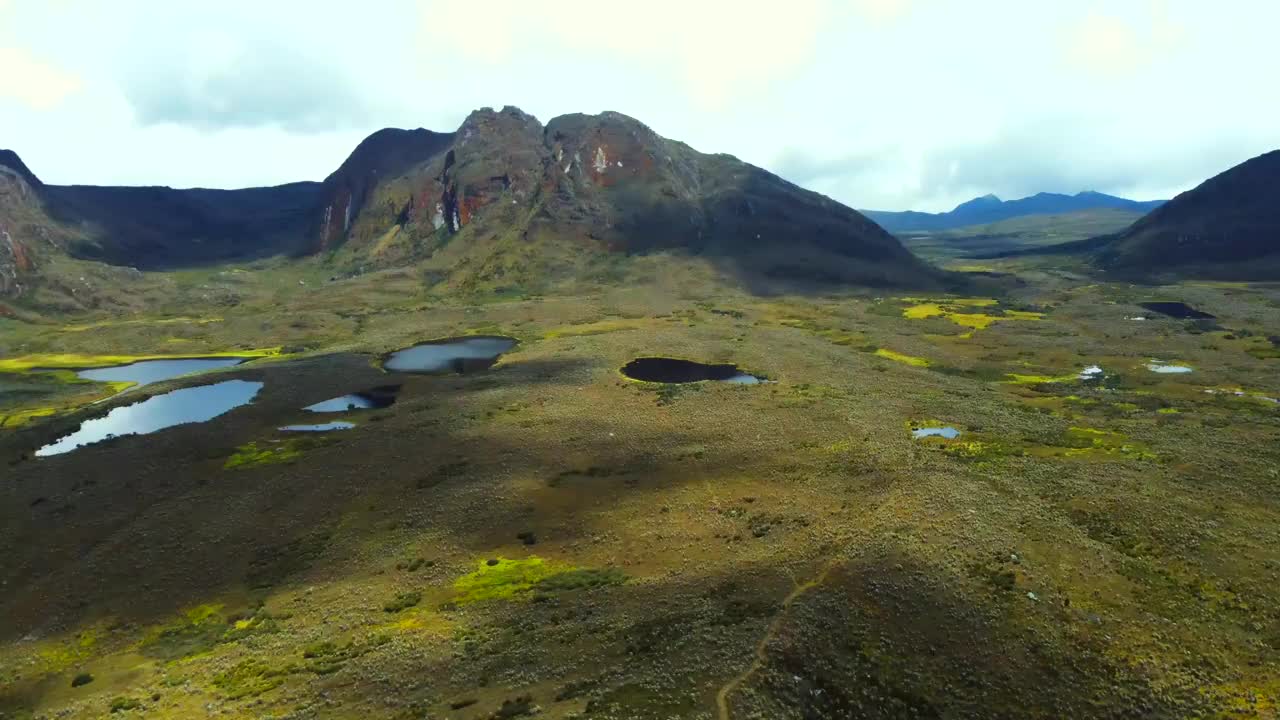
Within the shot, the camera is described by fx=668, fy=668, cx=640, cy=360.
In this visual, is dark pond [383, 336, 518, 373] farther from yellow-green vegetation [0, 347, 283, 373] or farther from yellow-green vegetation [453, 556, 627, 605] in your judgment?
yellow-green vegetation [453, 556, 627, 605]

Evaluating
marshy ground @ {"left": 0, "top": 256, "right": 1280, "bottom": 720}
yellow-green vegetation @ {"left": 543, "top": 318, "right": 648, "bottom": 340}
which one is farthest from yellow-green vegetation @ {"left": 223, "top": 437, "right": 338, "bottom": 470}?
yellow-green vegetation @ {"left": 543, "top": 318, "right": 648, "bottom": 340}

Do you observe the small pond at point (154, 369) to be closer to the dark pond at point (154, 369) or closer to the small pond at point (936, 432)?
the dark pond at point (154, 369)

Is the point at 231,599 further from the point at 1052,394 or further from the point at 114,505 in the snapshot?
the point at 1052,394

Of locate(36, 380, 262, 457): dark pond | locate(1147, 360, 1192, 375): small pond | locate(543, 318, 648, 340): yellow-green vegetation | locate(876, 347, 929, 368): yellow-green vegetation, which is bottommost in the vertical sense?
locate(36, 380, 262, 457): dark pond

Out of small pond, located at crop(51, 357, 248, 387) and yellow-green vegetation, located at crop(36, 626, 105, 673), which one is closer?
yellow-green vegetation, located at crop(36, 626, 105, 673)

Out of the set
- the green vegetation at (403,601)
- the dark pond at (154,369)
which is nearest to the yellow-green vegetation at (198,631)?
the green vegetation at (403,601)

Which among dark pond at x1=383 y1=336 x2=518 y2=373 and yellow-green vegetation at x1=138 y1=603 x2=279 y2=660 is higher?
dark pond at x1=383 y1=336 x2=518 y2=373

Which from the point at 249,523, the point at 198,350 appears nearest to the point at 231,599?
the point at 249,523
